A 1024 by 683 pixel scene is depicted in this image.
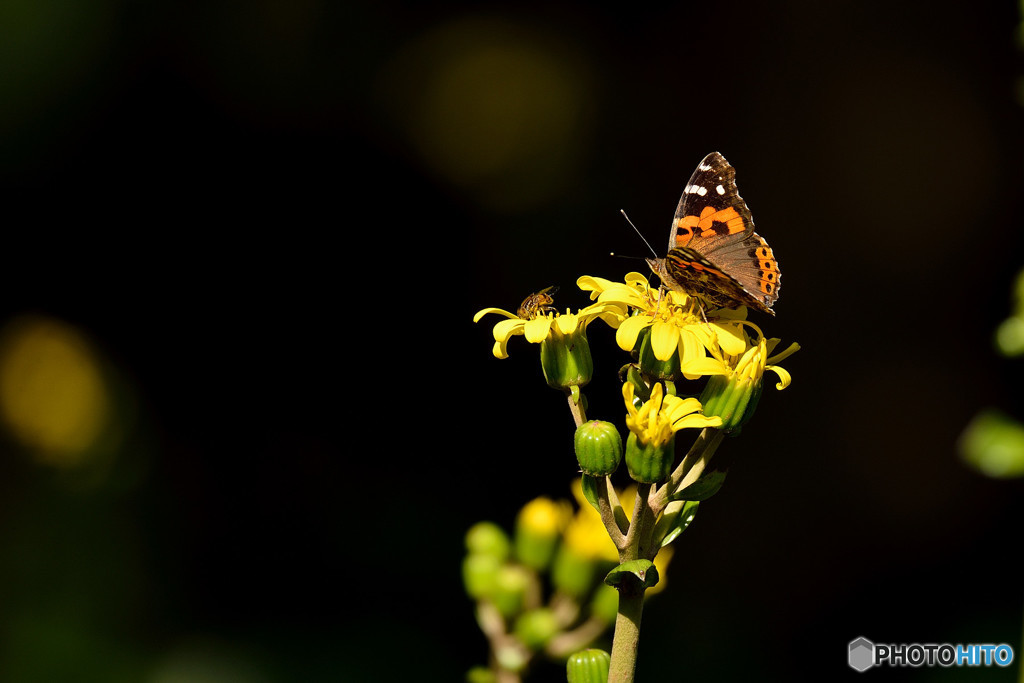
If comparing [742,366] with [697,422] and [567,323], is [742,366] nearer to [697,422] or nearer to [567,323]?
[697,422]

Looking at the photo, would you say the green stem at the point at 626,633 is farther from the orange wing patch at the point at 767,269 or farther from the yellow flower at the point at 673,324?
the orange wing patch at the point at 767,269

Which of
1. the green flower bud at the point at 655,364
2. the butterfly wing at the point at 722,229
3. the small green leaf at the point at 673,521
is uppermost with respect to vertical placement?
the butterfly wing at the point at 722,229

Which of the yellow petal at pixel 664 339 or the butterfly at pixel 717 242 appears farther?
the butterfly at pixel 717 242

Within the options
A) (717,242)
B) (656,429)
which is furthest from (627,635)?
(717,242)

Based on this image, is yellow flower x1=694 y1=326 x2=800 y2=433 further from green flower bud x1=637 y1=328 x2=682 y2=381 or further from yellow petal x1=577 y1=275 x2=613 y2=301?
yellow petal x1=577 y1=275 x2=613 y2=301

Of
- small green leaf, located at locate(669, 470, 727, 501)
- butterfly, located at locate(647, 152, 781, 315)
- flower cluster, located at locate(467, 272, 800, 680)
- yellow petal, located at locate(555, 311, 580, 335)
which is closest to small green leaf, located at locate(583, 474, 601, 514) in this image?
flower cluster, located at locate(467, 272, 800, 680)

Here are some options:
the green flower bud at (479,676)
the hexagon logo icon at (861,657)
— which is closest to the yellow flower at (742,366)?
the green flower bud at (479,676)

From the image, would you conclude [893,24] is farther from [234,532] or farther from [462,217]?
[234,532]

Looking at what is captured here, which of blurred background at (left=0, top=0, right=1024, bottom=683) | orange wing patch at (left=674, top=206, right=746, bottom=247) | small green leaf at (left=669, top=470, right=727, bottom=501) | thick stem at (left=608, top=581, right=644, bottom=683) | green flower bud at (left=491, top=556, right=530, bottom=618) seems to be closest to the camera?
thick stem at (left=608, top=581, right=644, bottom=683)
